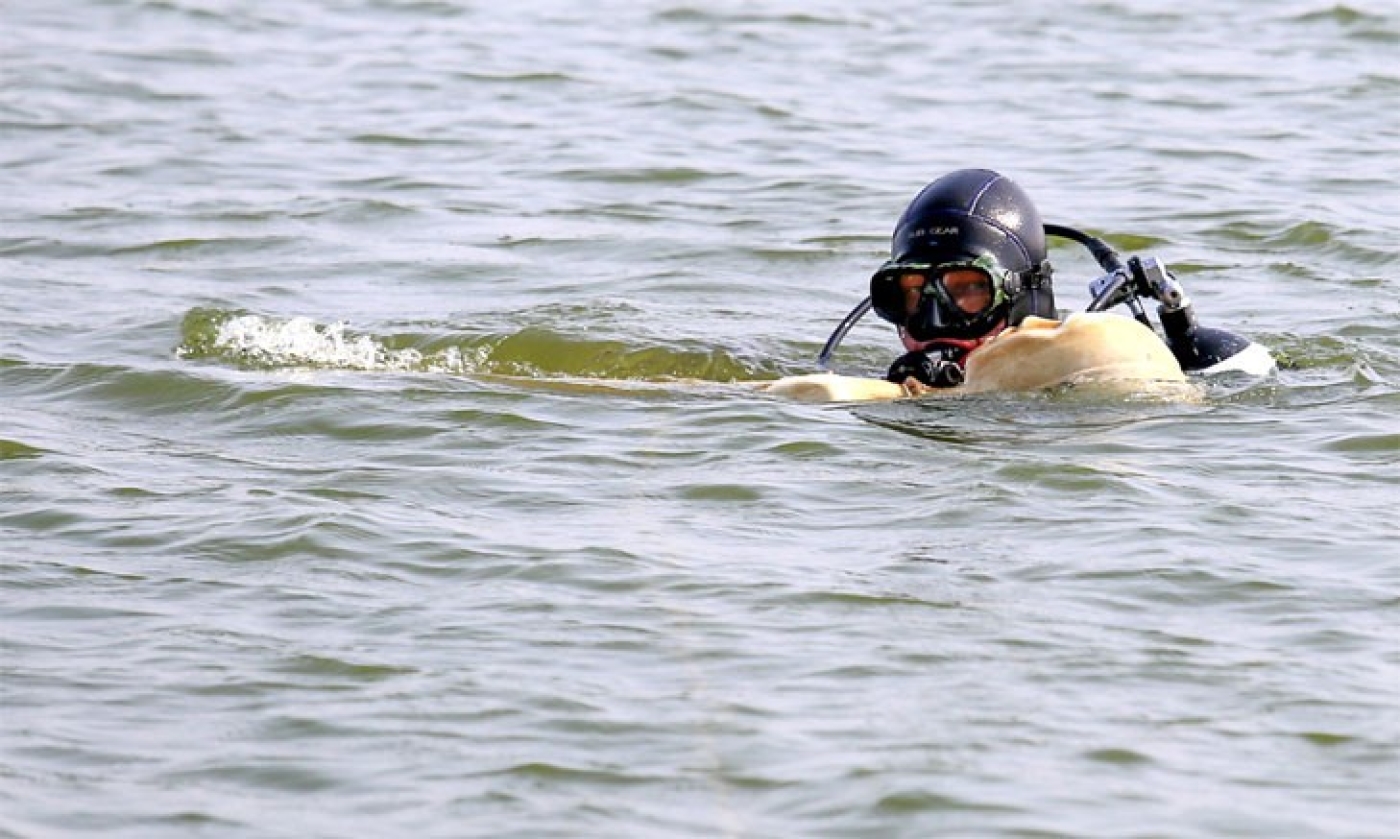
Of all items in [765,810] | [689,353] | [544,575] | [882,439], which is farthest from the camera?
[689,353]

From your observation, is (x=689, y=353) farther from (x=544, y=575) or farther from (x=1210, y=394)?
(x=544, y=575)

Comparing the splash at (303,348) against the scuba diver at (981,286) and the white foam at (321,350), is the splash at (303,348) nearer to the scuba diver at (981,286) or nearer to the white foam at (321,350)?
the white foam at (321,350)

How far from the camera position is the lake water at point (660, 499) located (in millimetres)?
4711

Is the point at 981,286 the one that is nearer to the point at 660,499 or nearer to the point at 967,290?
the point at 967,290

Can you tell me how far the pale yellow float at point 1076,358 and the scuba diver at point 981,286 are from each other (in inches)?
4.3

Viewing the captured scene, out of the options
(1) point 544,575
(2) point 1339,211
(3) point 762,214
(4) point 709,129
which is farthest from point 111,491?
(4) point 709,129

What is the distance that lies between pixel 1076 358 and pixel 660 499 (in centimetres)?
139

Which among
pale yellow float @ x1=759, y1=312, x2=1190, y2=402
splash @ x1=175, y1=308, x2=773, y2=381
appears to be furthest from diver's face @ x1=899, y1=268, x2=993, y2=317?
splash @ x1=175, y1=308, x2=773, y2=381

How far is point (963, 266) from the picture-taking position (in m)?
7.53

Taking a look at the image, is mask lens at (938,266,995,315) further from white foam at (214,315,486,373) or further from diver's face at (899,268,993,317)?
white foam at (214,315,486,373)

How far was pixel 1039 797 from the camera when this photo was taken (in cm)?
455

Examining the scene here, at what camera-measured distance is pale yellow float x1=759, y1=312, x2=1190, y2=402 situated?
7.33 meters

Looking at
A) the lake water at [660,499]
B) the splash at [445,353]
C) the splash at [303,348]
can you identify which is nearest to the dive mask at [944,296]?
the lake water at [660,499]

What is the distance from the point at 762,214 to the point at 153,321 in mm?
3326
